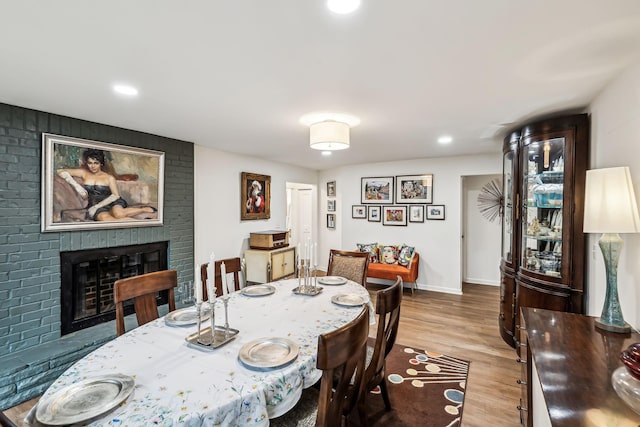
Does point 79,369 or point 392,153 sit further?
point 392,153

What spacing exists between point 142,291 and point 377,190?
4526 millimetres

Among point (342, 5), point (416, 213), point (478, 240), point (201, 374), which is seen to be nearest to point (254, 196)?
point (416, 213)

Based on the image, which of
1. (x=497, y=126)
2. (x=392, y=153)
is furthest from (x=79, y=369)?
(x=392, y=153)

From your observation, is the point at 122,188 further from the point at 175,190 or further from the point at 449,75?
the point at 449,75

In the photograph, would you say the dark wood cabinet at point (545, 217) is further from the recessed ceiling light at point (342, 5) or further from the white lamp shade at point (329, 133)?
the recessed ceiling light at point (342, 5)

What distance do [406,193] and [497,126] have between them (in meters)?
2.48

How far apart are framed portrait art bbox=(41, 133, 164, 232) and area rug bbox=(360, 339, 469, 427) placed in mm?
3069

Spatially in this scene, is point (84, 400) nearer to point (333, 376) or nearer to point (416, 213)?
point (333, 376)

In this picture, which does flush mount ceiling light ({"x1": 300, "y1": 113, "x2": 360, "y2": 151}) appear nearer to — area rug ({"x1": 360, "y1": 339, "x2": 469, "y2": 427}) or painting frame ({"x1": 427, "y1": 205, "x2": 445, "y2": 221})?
area rug ({"x1": 360, "y1": 339, "x2": 469, "y2": 427})

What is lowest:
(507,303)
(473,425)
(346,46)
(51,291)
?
(473,425)

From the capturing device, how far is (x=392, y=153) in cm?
468

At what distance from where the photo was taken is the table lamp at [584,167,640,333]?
1588 millimetres

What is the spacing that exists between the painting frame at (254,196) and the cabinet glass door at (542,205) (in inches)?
147

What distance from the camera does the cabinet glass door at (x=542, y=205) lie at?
254cm
